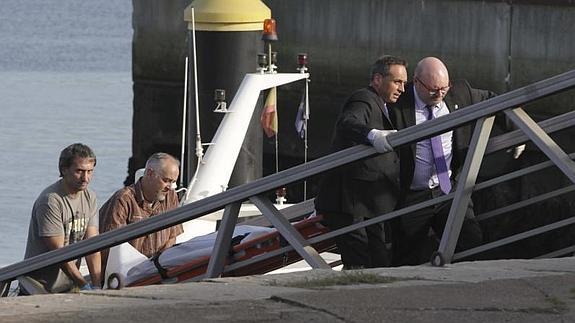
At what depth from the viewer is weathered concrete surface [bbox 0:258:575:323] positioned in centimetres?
521

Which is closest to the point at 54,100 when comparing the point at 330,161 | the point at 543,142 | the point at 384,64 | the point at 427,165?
the point at 384,64

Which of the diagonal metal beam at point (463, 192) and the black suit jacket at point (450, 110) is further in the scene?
the black suit jacket at point (450, 110)

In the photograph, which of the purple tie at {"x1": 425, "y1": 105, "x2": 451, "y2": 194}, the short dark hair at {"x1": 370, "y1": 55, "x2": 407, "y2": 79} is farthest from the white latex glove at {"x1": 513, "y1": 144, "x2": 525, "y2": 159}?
the short dark hair at {"x1": 370, "y1": 55, "x2": 407, "y2": 79}

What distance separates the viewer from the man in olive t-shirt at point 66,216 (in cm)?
776

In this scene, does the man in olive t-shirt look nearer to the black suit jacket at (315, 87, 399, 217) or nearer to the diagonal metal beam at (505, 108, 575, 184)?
the black suit jacket at (315, 87, 399, 217)

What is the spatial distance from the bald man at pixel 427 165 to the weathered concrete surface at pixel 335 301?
1.34 m

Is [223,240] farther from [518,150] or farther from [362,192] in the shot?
[518,150]

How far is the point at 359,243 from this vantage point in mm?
7355

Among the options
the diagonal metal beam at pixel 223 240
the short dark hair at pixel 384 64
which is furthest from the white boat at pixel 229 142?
the diagonal metal beam at pixel 223 240

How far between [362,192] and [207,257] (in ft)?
2.89

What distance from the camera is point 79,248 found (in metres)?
6.86

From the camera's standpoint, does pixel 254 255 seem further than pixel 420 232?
No

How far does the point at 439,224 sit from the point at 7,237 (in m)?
12.8

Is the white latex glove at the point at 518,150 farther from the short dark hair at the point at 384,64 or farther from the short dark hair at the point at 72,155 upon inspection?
the short dark hair at the point at 72,155
